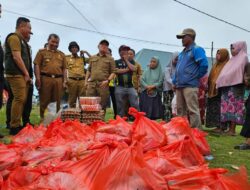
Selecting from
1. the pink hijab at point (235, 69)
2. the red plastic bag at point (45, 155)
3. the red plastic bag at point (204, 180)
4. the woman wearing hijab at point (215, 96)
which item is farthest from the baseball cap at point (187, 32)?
the red plastic bag at point (204, 180)

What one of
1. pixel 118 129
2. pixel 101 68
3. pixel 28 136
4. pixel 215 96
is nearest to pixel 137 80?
pixel 101 68

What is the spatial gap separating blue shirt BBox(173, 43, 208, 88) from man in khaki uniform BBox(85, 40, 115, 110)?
1952 mm

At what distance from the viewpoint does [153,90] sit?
7781mm

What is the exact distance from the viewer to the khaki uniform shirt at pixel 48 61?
6105mm

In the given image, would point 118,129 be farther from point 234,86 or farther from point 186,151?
point 234,86

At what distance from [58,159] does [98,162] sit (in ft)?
1.55

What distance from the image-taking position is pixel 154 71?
7812mm

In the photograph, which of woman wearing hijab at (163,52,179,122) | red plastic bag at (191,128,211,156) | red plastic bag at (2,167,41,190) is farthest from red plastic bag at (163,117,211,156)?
woman wearing hijab at (163,52,179,122)

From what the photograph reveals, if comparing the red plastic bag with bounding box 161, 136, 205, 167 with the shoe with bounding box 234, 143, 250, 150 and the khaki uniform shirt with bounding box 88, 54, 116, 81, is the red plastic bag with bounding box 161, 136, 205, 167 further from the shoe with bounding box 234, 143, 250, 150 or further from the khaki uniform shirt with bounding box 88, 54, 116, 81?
the khaki uniform shirt with bounding box 88, 54, 116, 81

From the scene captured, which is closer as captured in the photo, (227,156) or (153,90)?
(227,156)

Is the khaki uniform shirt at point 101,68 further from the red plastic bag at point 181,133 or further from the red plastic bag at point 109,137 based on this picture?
the red plastic bag at point 109,137

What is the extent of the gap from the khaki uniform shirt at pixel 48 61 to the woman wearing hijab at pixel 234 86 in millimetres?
2668

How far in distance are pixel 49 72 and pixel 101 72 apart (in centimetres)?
115

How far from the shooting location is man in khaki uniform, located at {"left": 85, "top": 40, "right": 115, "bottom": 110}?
6.99 metres
